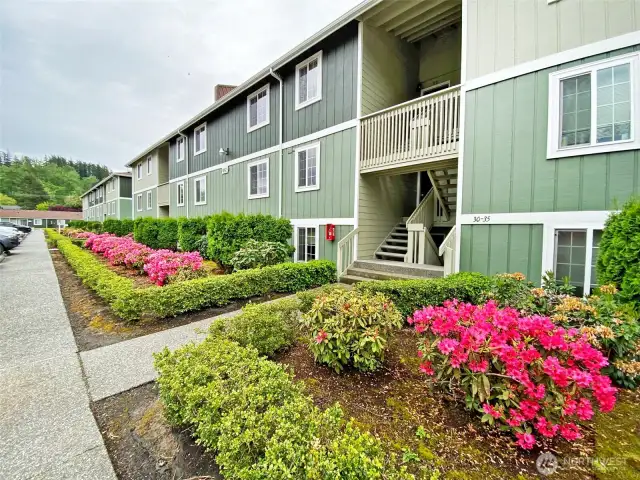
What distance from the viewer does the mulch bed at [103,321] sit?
164 inches

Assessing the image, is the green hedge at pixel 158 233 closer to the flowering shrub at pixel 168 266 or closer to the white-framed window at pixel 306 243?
the flowering shrub at pixel 168 266

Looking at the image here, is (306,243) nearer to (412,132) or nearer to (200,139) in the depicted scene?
(412,132)

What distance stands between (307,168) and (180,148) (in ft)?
38.2

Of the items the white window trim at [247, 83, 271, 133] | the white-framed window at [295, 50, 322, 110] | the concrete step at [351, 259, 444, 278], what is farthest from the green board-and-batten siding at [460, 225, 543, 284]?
the white window trim at [247, 83, 271, 133]

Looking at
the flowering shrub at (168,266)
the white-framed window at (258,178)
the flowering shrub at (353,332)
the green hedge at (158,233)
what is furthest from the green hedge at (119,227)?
the flowering shrub at (353,332)

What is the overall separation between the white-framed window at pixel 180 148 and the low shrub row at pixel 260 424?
1683 cm

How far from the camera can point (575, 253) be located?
4.88m

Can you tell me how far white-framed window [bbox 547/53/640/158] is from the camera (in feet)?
14.2

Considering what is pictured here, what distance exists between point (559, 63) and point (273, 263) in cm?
730

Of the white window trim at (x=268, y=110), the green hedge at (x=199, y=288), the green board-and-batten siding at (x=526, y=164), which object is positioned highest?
the white window trim at (x=268, y=110)

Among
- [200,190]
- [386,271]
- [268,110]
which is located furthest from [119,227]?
[386,271]

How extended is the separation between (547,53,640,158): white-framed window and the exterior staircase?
3.14m

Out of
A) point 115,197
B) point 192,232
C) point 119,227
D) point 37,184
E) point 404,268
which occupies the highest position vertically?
point 37,184

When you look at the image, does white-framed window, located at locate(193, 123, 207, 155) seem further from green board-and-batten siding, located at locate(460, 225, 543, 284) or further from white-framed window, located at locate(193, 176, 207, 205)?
green board-and-batten siding, located at locate(460, 225, 543, 284)
